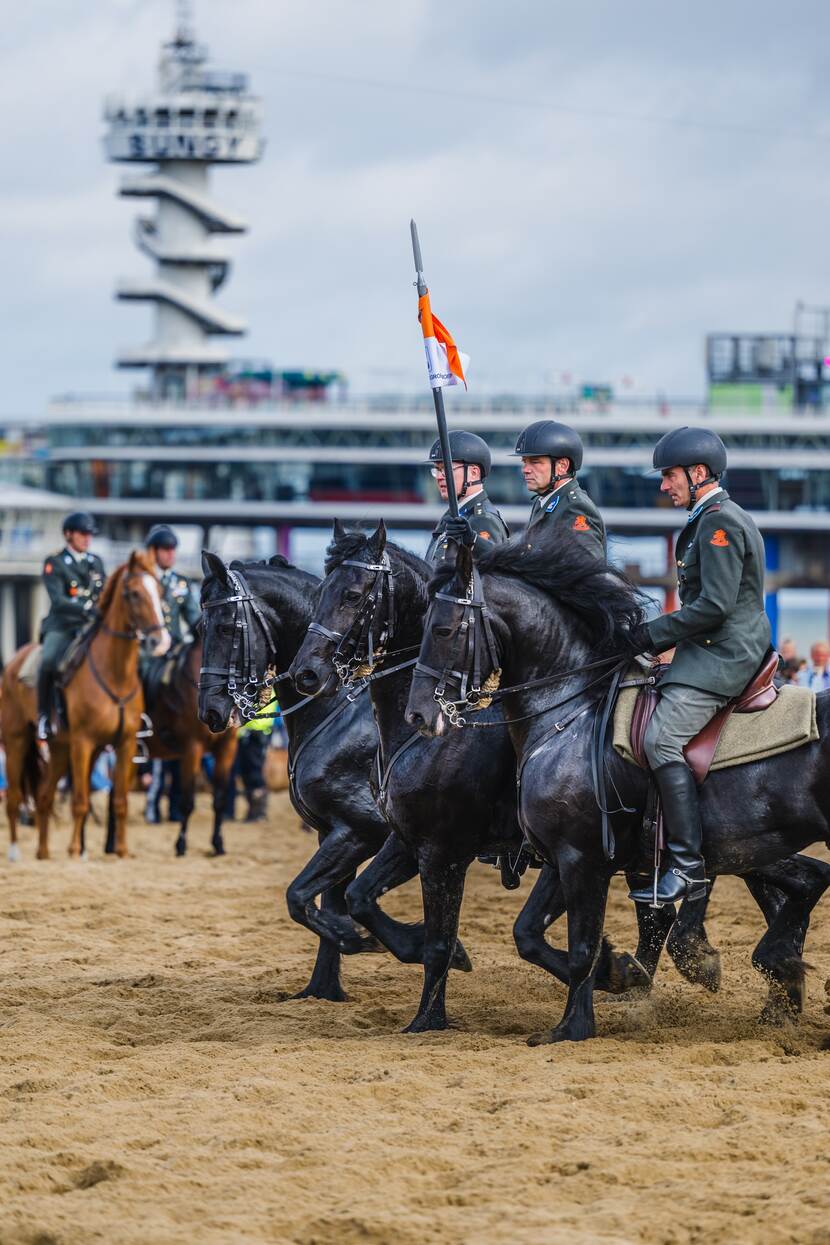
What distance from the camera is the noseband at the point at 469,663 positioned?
761 cm

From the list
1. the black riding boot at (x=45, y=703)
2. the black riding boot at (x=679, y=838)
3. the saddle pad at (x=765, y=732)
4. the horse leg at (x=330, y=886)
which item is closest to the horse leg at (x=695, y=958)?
the black riding boot at (x=679, y=838)

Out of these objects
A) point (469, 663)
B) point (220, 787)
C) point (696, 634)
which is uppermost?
point (696, 634)

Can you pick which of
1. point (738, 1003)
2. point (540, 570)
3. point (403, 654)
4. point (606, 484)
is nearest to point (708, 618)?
point (540, 570)

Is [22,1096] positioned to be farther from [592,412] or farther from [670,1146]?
[592,412]

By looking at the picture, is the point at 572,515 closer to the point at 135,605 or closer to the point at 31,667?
the point at 135,605

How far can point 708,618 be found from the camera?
300 inches

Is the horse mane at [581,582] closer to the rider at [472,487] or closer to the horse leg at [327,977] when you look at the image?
the rider at [472,487]

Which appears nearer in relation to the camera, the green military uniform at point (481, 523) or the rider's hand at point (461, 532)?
the rider's hand at point (461, 532)

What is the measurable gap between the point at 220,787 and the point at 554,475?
10.1m

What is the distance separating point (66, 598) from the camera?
16734 mm

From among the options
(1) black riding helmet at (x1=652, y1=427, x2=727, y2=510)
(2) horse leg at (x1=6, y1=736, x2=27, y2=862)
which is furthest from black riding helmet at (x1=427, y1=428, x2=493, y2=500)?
(2) horse leg at (x1=6, y1=736, x2=27, y2=862)

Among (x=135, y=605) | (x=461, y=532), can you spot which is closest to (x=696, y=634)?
(x=461, y=532)

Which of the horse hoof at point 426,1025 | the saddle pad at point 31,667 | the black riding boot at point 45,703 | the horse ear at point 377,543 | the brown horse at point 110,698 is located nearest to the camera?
the horse hoof at point 426,1025

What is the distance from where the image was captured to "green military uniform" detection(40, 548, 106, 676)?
16.7 m
